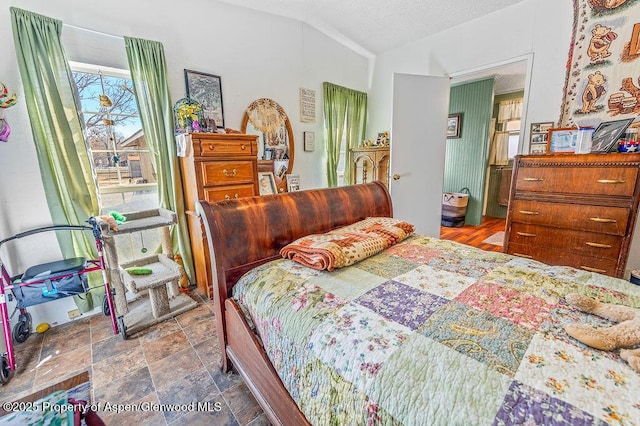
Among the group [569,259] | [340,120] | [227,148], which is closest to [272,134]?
[227,148]

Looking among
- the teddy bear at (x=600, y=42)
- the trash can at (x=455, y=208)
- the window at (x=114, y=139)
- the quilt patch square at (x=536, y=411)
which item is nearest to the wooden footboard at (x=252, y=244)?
the quilt patch square at (x=536, y=411)

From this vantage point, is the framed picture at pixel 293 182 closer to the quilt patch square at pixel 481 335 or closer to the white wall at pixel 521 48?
the white wall at pixel 521 48

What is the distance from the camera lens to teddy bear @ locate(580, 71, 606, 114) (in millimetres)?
2260

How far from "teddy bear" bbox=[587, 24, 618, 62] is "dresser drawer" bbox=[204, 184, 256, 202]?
3171 millimetres

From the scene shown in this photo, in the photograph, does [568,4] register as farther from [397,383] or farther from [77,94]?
[77,94]

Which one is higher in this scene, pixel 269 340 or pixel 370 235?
pixel 370 235

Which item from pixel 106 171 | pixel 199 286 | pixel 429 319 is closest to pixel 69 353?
pixel 199 286

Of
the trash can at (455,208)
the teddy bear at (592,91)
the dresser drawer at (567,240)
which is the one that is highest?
the teddy bear at (592,91)

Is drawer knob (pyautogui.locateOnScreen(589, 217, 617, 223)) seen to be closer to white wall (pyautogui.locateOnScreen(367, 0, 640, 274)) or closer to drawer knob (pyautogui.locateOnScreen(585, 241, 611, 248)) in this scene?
drawer knob (pyautogui.locateOnScreen(585, 241, 611, 248))

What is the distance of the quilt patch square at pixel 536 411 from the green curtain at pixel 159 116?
8.42 ft

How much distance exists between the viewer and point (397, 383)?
0.69 m

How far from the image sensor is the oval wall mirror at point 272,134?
2.96 metres

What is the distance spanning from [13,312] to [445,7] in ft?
14.6

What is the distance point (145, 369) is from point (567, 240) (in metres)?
3.05
